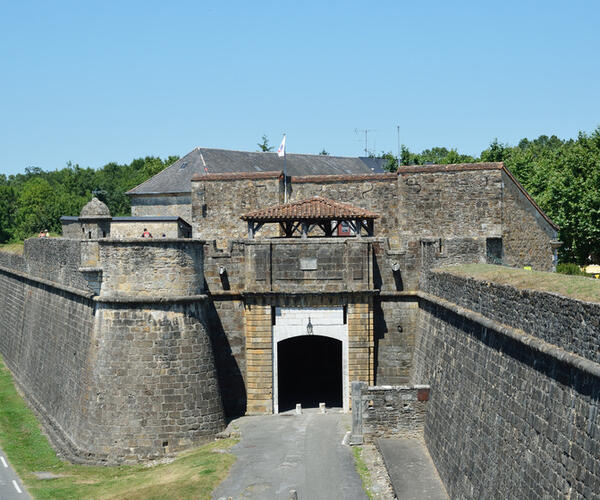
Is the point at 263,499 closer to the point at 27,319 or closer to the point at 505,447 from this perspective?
the point at 505,447

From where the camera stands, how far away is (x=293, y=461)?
791 inches

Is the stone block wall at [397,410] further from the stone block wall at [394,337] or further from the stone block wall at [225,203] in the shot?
the stone block wall at [225,203]

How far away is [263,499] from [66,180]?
101535mm

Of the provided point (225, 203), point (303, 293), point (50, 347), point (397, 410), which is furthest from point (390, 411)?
point (50, 347)

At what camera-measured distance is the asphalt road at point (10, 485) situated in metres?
20.3

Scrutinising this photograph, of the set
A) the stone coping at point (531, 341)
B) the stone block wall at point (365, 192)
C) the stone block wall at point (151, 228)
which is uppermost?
the stone block wall at point (365, 192)

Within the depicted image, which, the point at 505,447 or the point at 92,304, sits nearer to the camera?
the point at 505,447

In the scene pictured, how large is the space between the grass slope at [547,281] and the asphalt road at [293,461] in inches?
230

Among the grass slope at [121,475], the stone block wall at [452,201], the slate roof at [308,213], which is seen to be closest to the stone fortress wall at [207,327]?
the grass slope at [121,475]

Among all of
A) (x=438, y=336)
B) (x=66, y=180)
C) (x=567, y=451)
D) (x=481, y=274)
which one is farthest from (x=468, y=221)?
(x=66, y=180)

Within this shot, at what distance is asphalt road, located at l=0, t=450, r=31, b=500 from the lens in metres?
20.3

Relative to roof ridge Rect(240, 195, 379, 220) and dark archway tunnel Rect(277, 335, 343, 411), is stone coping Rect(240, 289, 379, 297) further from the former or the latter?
dark archway tunnel Rect(277, 335, 343, 411)

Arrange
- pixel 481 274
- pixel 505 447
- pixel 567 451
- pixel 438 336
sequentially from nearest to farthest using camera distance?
pixel 567 451, pixel 505 447, pixel 481 274, pixel 438 336

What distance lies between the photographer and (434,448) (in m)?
19.9
